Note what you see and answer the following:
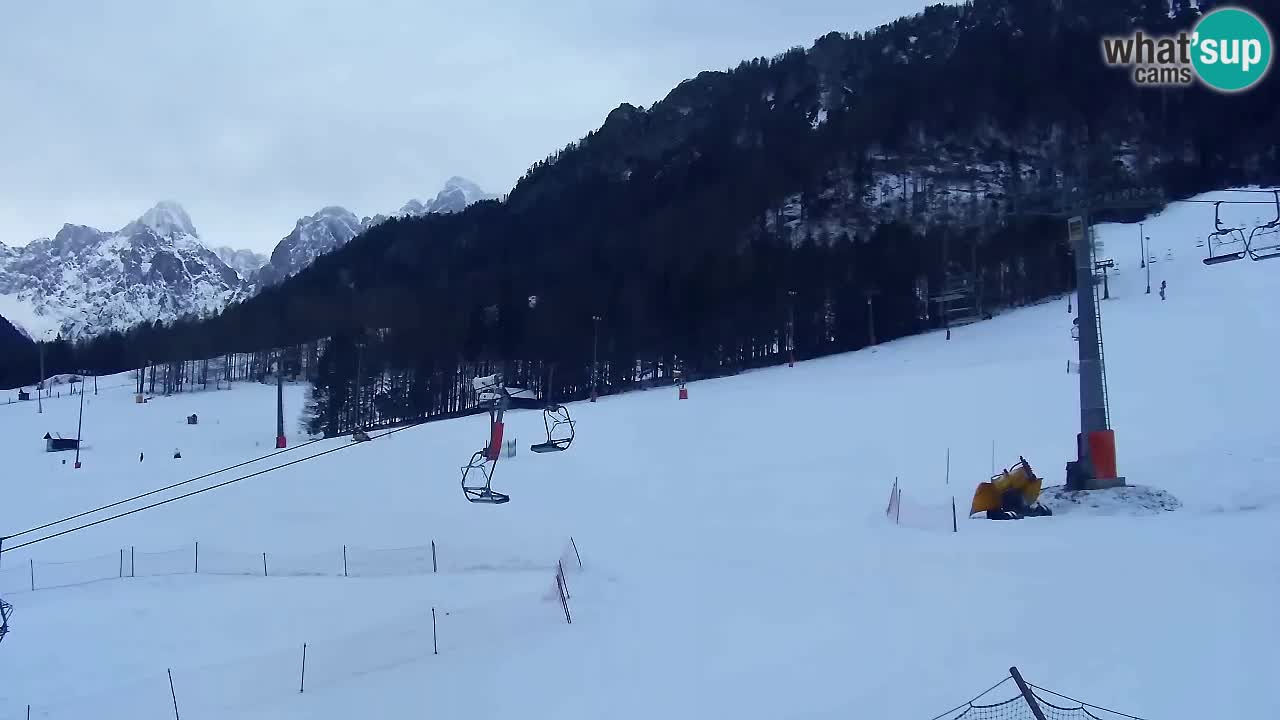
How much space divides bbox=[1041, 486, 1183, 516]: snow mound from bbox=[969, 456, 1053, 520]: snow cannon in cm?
39

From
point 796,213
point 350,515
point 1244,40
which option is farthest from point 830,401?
point 796,213

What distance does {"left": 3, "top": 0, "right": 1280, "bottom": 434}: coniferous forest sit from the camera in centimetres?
6175

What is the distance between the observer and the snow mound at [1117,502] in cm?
1522

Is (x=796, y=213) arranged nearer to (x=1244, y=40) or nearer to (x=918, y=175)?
(x=918, y=175)

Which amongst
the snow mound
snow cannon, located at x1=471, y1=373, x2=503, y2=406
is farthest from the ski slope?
snow cannon, located at x1=471, y1=373, x2=503, y2=406

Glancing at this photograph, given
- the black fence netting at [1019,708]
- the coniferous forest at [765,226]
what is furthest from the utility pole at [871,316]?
the black fence netting at [1019,708]

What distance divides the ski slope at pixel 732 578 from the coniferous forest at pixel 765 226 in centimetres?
731

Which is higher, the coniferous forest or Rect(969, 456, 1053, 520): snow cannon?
the coniferous forest

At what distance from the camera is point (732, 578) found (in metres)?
14.7

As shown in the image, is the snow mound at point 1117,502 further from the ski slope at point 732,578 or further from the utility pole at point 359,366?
the utility pole at point 359,366

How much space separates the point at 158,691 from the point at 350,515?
39.1 ft

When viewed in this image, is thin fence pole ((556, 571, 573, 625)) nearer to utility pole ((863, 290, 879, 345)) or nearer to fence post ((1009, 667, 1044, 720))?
fence post ((1009, 667, 1044, 720))

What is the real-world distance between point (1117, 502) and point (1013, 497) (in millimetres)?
1672

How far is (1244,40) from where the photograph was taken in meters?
34.7
